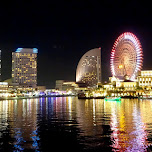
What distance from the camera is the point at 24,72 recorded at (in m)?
171

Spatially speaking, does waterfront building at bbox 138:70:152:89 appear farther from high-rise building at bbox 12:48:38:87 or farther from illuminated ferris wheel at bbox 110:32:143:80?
high-rise building at bbox 12:48:38:87

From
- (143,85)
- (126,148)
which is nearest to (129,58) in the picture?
(143,85)

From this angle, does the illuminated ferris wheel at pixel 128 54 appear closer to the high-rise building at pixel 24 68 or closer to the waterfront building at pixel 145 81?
the waterfront building at pixel 145 81

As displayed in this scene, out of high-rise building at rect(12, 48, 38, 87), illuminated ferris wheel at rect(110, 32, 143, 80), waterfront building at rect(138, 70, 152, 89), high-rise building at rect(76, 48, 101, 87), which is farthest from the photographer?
high-rise building at rect(76, 48, 101, 87)

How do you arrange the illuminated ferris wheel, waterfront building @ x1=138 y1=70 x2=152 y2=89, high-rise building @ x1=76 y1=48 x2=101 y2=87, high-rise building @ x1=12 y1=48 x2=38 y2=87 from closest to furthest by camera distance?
1. the illuminated ferris wheel
2. waterfront building @ x1=138 y1=70 x2=152 y2=89
3. high-rise building @ x1=12 y1=48 x2=38 y2=87
4. high-rise building @ x1=76 y1=48 x2=101 y2=87

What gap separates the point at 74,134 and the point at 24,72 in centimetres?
15386

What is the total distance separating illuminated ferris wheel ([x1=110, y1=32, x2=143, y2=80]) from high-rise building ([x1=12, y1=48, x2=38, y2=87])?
89116mm

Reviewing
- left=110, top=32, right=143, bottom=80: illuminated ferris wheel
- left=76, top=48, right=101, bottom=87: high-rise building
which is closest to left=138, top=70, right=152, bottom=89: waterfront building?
left=110, top=32, right=143, bottom=80: illuminated ferris wheel

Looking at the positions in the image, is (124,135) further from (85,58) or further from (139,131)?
(85,58)

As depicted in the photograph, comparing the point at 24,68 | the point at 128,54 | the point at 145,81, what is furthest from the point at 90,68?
the point at 128,54

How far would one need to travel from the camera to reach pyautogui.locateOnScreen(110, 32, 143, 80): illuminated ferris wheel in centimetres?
8200

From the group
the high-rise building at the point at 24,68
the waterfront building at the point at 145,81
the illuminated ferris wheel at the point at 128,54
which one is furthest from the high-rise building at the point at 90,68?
the illuminated ferris wheel at the point at 128,54

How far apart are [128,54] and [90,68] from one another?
93.3m

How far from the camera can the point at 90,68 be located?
178875mm
